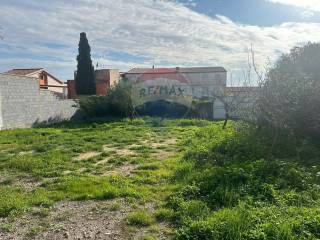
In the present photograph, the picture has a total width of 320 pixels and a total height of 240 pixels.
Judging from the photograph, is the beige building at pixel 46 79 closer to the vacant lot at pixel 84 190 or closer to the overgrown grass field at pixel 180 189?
the vacant lot at pixel 84 190

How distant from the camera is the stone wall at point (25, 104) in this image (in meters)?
15.1

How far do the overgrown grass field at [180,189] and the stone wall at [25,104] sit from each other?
6469mm

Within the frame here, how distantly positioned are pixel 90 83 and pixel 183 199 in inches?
1113

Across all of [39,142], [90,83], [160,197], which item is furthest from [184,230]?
[90,83]

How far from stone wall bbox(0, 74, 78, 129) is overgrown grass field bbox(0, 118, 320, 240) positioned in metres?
6.47

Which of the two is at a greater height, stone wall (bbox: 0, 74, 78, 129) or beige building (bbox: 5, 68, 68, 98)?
beige building (bbox: 5, 68, 68, 98)

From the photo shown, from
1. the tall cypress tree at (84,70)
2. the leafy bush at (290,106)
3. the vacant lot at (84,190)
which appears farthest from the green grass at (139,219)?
the tall cypress tree at (84,70)

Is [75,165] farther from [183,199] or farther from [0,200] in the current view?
[183,199]

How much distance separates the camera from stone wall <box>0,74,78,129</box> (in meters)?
15.1

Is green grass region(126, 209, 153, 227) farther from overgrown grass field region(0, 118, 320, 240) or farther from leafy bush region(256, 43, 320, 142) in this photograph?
leafy bush region(256, 43, 320, 142)

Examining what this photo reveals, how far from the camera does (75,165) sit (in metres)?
7.81

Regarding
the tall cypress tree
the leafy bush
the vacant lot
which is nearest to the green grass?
the vacant lot

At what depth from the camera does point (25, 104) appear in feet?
54.9

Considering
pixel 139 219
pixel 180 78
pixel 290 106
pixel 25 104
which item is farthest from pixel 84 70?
pixel 139 219
